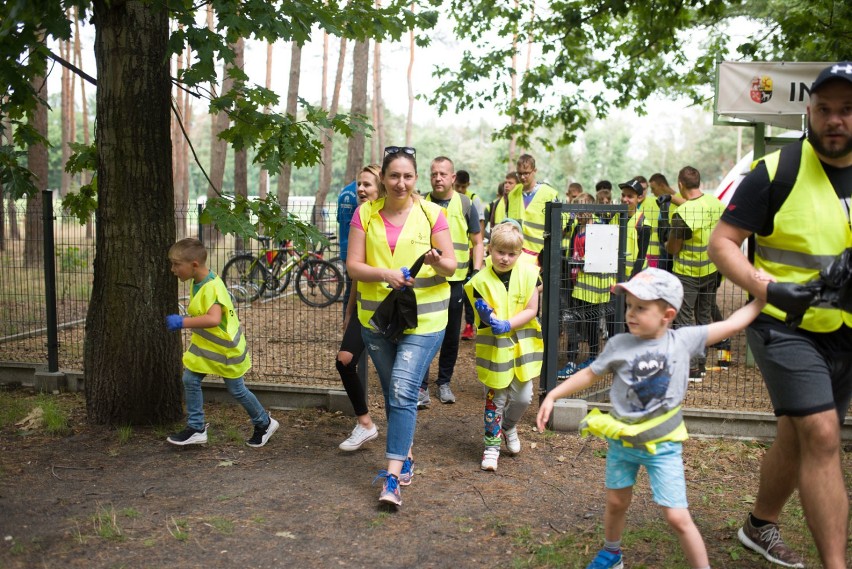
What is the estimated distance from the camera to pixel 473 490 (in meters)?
5.01

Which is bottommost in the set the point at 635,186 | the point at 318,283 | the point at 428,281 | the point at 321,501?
the point at 321,501

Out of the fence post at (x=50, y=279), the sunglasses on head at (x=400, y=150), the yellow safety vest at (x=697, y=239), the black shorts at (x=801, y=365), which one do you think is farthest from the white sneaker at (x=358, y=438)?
the yellow safety vest at (x=697, y=239)

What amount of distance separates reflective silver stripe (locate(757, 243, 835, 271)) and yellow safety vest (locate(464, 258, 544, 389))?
206 cm

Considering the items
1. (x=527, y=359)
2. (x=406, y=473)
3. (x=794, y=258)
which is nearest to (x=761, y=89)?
(x=527, y=359)

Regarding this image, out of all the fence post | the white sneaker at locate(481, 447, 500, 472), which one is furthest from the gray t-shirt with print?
the fence post

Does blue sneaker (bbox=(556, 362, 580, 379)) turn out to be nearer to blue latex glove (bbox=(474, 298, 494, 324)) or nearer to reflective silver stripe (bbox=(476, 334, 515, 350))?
reflective silver stripe (bbox=(476, 334, 515, 350))

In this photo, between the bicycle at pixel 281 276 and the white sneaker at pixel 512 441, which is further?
the bicycle at pixel 281 276

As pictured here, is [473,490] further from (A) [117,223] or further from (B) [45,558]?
(A) [117,223]

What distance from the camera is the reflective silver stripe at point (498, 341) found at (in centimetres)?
531

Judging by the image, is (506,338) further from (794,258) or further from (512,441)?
(794,258)

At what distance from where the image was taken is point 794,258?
329cm

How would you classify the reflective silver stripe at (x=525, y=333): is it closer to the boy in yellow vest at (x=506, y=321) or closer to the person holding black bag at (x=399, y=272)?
the boy in yellow vest at (x=506, y=321)

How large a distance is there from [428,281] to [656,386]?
1742 mm

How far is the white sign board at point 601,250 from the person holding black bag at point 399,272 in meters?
2.11
